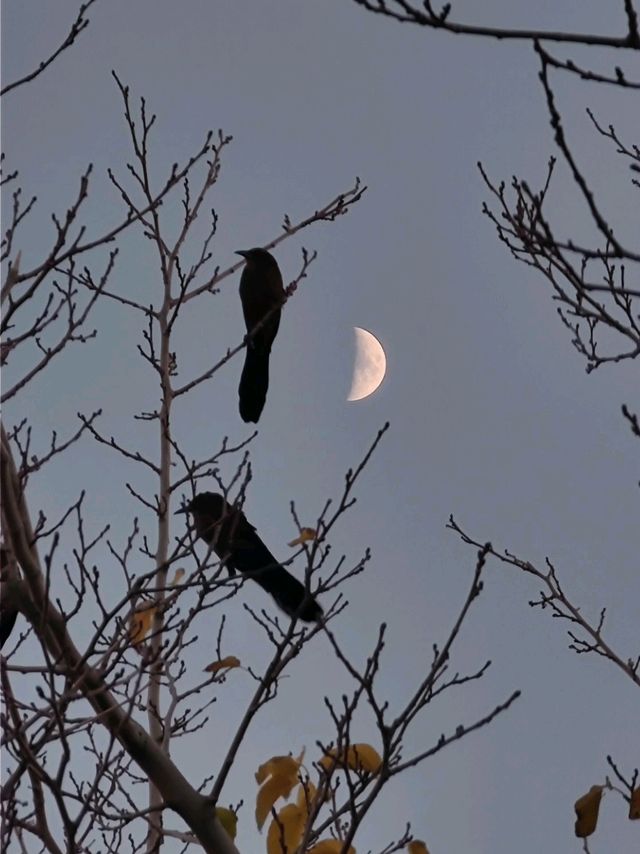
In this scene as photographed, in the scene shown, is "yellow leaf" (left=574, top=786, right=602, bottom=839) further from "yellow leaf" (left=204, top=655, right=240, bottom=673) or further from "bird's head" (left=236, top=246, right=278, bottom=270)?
"bird's head" (left=236, top=246, right=278, bottom=270)

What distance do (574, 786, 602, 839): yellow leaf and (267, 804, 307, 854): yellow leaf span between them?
839mm

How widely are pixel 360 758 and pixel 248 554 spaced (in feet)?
6.35

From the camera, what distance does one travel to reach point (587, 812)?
9.55 feet

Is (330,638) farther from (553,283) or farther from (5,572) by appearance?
(553,283)

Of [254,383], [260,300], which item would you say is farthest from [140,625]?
[260,300]

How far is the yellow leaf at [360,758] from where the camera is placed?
286 centimetres

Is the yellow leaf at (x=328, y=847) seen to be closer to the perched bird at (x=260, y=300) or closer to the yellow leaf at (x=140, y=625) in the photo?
the yellow leaf at (x=140, y=625)

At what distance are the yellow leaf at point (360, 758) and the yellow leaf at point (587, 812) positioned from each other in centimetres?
62

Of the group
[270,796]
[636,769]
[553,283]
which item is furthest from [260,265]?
[270,796]

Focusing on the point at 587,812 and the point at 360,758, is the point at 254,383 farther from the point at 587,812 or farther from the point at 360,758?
the point at 587,812

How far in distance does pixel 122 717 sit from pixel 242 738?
35 cm

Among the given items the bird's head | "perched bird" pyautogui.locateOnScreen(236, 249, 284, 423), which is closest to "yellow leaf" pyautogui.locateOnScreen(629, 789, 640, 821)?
"perched bird" pyautogui.locateOnScreen(236, 249, 284, 423)

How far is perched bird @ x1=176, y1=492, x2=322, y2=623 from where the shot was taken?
357 centimetres

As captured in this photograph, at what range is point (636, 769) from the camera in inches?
167
